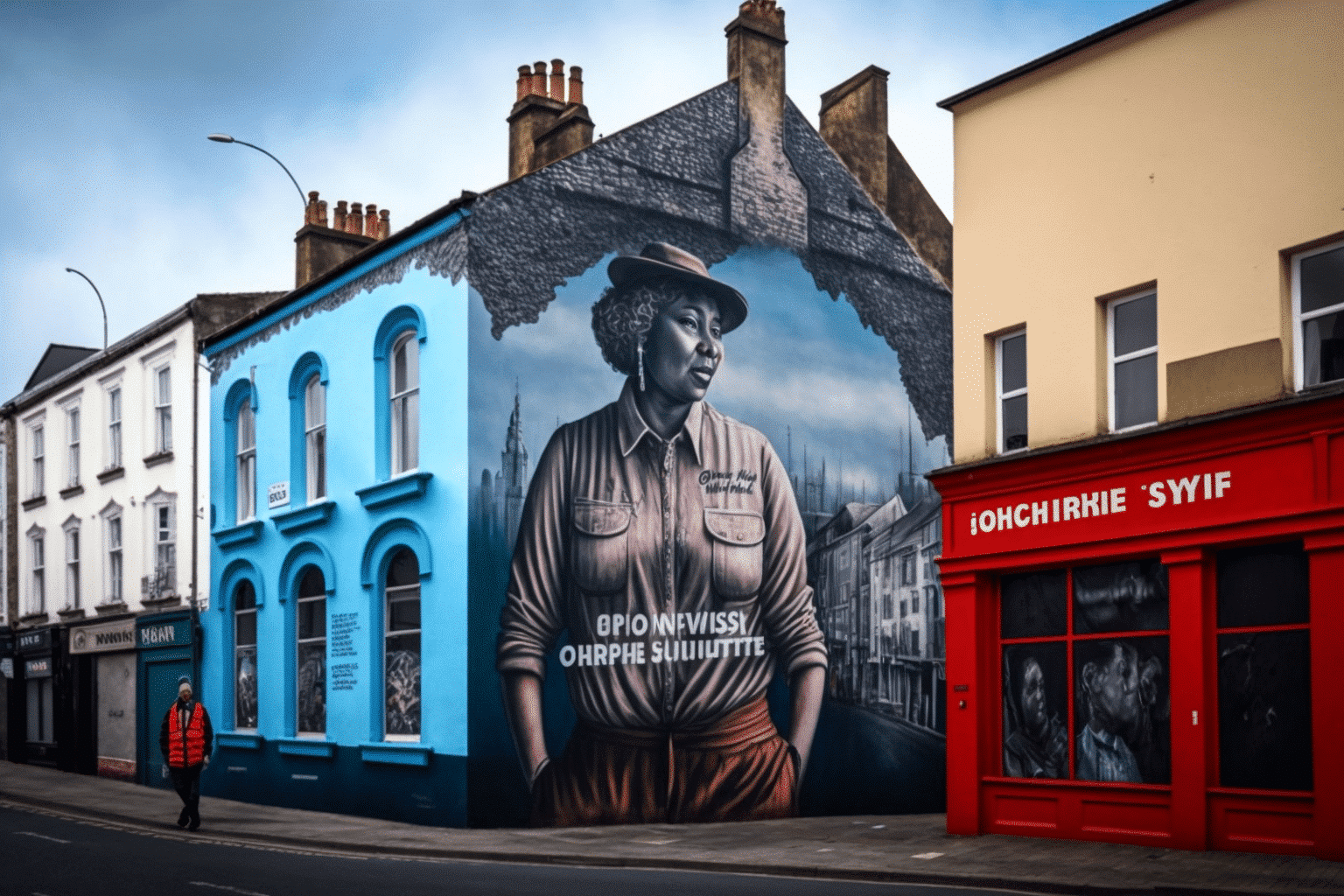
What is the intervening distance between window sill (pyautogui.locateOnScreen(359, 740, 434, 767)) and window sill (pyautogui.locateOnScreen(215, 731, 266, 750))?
370cm

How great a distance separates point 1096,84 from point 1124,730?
22.9ft

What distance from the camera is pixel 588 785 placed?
67.6 feet

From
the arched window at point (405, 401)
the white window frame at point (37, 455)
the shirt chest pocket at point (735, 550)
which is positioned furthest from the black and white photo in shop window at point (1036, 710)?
the white window frame at point (37, 455)

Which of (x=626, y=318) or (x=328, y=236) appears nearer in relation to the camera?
(x=626, y=318)

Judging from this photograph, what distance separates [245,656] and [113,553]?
6263mm

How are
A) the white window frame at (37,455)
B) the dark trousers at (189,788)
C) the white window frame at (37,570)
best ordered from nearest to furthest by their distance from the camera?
1. the dark trousers at (189,788)
2. the white window frame at (37,570)
3. the white window frame at (37,455)

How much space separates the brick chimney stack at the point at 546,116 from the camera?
2347 centimetres

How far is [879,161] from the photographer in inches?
1070

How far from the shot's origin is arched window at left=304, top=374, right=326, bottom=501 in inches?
951

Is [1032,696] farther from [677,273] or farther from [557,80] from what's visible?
[557,80]

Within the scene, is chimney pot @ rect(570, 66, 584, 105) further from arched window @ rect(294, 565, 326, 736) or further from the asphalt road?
the asphalt road

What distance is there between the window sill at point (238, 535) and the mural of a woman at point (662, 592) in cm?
676

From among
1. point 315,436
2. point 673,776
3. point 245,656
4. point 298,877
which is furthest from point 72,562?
point 298,877

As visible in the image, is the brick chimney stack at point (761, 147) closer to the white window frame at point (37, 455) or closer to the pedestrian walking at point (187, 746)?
the pedestrian walking at point (187, 746)
